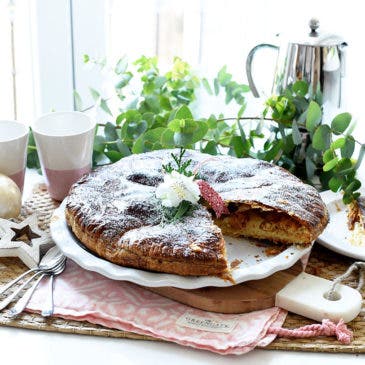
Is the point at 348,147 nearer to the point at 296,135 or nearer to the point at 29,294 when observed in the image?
the point at 296,135

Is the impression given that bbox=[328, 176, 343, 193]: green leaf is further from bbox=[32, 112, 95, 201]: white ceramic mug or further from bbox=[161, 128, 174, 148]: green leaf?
bbox=[32, 112, 95, 201]: white ceramic mug

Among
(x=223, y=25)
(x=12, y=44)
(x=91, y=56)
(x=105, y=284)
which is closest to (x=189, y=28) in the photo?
(x=223, y=25)

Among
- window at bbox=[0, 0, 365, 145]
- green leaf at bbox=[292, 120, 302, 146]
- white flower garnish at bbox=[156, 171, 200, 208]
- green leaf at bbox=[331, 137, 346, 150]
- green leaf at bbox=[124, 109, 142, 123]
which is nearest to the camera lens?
white flower garnish at bbox=[156, 171, 200, 208]

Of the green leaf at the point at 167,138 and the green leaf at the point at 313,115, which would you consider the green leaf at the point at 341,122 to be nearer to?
the green leaf at the point at 313,115

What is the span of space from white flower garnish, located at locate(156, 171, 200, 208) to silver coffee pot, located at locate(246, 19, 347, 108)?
0.54m

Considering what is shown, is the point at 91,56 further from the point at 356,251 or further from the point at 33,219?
the point at 356,251

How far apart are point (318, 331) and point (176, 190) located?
0.36 metres

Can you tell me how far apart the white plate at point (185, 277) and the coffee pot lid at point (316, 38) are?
21.9 inches

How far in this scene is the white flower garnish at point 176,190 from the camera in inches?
51.8

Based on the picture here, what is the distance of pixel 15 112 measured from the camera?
2334 millimetres

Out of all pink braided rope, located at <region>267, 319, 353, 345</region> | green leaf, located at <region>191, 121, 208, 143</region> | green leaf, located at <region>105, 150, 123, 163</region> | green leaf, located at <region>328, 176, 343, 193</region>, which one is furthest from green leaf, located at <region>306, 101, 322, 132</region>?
pink braided rope, located at <region>267, 319, 353, 345</region>

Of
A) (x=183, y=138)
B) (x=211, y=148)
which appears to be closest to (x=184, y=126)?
(x=183, y=138)

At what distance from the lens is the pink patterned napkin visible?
116 centimetres

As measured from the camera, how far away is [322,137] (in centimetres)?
158
